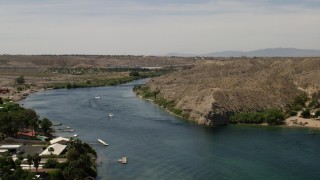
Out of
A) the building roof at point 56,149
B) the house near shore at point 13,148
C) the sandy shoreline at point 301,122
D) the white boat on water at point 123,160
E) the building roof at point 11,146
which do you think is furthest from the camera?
the sandy shoreline at point 301,122

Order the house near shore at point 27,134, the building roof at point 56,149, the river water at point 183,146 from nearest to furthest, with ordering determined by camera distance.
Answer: the river water at point 183,146, the building roof at point 56,149, the house near shore at point 27,134

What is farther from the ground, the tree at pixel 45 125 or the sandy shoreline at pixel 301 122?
the tree at pixel 45 125

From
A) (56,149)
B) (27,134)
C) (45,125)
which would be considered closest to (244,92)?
(45,125)

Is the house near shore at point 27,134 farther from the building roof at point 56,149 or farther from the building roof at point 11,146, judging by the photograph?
the building roof at point 56,149

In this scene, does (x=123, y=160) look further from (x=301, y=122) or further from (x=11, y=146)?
(x=301, y=122)

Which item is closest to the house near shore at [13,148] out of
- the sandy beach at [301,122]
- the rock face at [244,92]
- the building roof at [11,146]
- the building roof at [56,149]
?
the building roof at [11,146]

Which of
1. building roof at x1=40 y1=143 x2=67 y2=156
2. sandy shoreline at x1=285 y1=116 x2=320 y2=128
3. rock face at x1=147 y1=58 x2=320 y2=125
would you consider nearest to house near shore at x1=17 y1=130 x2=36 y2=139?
building roof at x1=40 y1=143 x2=67 y2=156

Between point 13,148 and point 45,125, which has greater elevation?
point 45,125

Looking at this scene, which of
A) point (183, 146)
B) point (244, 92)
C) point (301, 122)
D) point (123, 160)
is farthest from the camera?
point (244, 92)

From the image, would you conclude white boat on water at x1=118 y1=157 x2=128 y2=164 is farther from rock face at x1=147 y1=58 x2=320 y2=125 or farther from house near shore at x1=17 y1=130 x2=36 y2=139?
rock face at x1=147 y1=58 x2=320 y2=125
